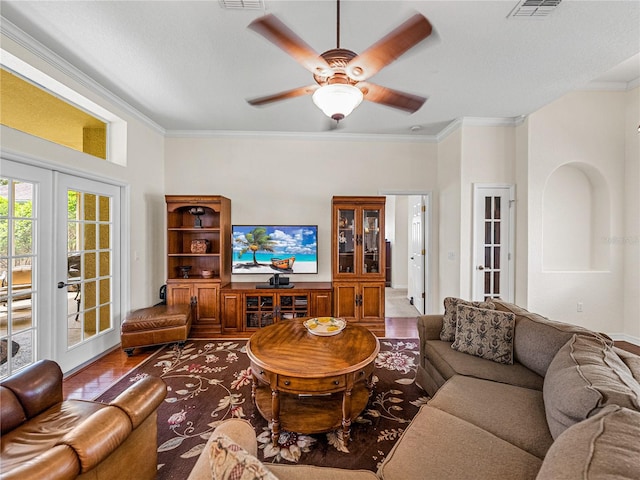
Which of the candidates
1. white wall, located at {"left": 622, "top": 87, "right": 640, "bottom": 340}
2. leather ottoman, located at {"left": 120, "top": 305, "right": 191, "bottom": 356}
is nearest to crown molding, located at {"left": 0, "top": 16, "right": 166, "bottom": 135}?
leather ottoman, located at {"left": 120, "top": 305, "right": 191, "bottom": 356}

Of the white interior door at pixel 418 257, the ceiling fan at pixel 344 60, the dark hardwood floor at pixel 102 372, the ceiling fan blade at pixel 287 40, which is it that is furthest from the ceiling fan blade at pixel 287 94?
the white interior door at pixel 418 257

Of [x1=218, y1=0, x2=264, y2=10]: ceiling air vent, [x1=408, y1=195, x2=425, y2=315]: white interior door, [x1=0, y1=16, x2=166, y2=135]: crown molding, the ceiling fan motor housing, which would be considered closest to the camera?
the ceiling fan motor housing

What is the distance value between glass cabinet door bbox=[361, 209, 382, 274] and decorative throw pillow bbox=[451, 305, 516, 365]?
1755 millimetres

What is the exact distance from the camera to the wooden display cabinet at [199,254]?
370cm

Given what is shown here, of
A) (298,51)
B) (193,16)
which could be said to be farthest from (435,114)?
(193,16)

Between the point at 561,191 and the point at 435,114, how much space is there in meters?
2.13

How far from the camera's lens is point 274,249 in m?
4.09

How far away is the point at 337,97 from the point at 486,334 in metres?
2.00

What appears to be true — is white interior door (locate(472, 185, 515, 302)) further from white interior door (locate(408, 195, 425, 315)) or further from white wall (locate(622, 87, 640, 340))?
white wall (locate(622, 87, 640, 340))

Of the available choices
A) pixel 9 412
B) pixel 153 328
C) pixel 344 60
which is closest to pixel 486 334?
pixel 344 60

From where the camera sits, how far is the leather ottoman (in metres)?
3.08

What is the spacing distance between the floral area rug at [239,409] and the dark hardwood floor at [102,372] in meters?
0.11

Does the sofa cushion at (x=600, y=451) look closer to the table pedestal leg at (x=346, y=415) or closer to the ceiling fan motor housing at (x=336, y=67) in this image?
the table pedestal leg at (x=346, y=415)

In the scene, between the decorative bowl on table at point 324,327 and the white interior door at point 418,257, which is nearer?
the decorative bowl on table at point 324,327
